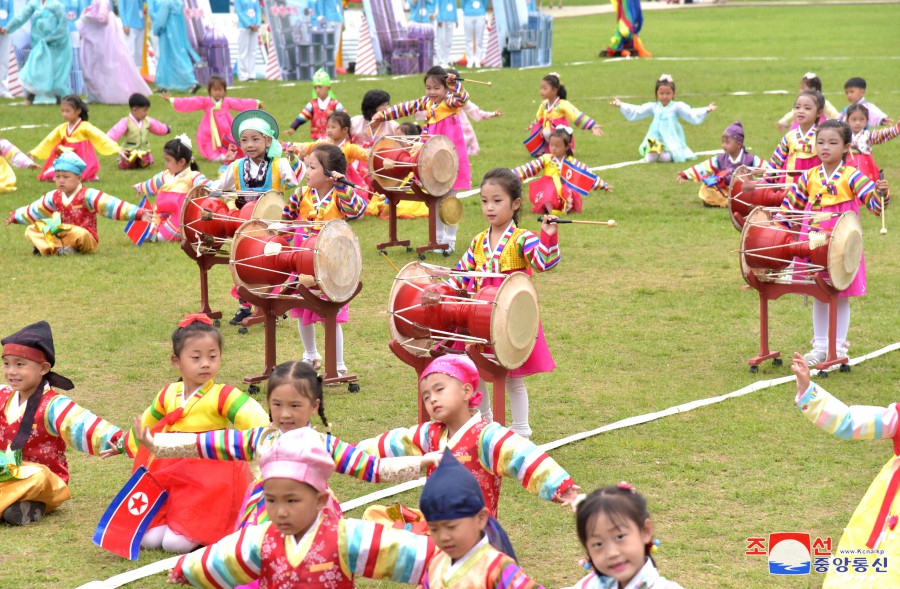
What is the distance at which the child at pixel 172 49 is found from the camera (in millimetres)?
22344

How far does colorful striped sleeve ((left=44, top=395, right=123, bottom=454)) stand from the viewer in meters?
5.31

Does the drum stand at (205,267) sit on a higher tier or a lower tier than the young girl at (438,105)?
lower

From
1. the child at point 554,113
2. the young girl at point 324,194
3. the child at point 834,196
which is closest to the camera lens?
the child at point 834,196

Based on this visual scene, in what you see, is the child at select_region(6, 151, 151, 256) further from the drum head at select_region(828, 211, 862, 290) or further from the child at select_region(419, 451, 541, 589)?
the child at select_region(419, 451, 541, 589)

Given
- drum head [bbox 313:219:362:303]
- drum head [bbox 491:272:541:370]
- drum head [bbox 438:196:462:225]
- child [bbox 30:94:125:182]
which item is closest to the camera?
drum head [bbox 491:272:541:370]

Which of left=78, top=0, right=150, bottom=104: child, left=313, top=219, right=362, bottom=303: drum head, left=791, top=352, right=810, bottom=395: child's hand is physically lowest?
left=791, top=352, right=810, bottom=395: child's hand

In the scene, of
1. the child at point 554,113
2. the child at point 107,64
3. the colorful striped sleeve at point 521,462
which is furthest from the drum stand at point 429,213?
the child at point 107,64

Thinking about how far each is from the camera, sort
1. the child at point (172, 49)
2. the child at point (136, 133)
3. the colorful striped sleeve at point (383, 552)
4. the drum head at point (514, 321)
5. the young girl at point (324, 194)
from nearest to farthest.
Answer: the colorful striped sleeve at point (383, 552)
the drum head at point (514, 321)
the young girl at point (324, 194)
the child at point (136, 133)
the child at point (172, 49)

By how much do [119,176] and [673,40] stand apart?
20963 millimetres

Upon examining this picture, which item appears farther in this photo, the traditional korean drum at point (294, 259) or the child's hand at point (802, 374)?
the traditional korean drum at point (294, 259)

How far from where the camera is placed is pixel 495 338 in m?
5.78

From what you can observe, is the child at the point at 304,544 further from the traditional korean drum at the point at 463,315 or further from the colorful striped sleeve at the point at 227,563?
the traditional korean drum at the point at 463,315

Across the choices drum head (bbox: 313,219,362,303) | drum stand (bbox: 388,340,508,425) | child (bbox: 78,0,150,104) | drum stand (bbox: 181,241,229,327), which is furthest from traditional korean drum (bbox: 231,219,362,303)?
child (bbox: 78,0,150,104)

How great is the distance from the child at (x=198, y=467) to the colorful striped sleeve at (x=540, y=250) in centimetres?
171
